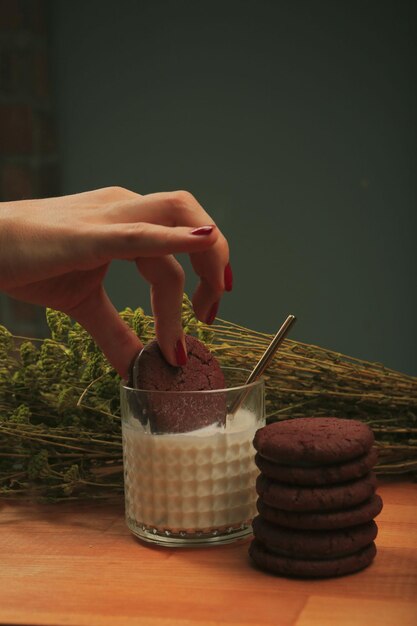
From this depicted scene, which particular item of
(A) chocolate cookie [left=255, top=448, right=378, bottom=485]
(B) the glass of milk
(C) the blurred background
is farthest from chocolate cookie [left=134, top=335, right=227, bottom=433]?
(C) the blurred background

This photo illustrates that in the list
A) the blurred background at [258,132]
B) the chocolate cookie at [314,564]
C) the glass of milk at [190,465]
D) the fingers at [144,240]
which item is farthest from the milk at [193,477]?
the blurred background at [258,132]

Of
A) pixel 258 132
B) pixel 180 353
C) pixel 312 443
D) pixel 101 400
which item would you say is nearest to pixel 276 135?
pixel 258 132

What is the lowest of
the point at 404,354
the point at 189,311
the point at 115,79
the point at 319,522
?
the point at 404,354

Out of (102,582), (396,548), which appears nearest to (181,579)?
(102,582)

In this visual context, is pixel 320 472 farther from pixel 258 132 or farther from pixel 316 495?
pixel 258 132

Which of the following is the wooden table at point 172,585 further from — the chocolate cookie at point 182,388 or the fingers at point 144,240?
the fingers at point 144,240

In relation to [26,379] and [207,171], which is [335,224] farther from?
[26,379]

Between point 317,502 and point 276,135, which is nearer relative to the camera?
point 317,502
